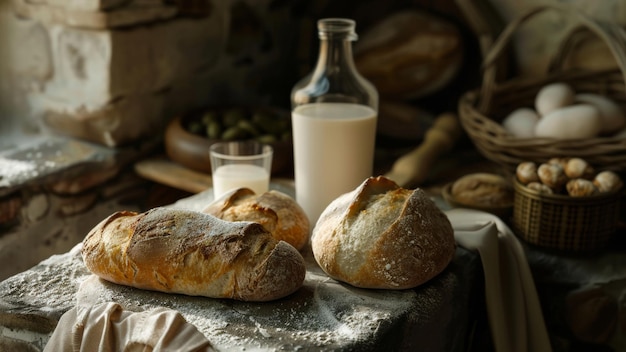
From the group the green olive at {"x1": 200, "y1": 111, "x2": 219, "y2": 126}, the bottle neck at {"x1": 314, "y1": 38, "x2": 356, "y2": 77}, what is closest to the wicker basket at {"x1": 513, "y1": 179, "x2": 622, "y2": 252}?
the bottle neck at {"x1": 314, "y1": 38, "x2": 356, "y2": 77}

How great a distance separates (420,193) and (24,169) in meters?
1.06

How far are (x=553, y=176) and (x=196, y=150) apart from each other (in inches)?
33.9

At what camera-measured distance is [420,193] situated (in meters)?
1.18

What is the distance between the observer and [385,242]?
1092 millimetres

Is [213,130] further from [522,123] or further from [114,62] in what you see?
[522,123]

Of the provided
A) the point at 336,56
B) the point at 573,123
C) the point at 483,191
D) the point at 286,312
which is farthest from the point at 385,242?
the point at 573,123

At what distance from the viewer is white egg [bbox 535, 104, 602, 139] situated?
62.6 inches

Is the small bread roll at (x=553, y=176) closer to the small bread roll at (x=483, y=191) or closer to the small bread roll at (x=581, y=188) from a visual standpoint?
the small bread roll at (x=581, y=188)

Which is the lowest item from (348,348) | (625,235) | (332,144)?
(625,235)

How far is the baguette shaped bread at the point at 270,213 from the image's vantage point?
3.98 ft

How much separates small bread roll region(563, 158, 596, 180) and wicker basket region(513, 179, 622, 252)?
0.06 metres

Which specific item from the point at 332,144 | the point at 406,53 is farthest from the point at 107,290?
the point at 406,53

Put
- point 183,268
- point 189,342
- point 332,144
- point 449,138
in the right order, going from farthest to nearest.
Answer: point 449,138 → point 332,144 → point 183,268 → point 189,342

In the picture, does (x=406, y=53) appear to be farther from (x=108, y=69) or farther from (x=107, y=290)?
(x=107, y=290)
